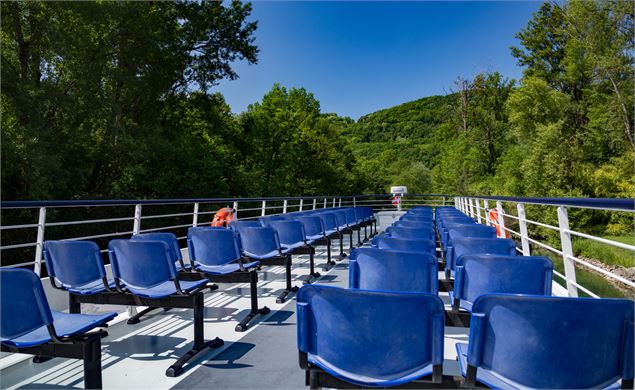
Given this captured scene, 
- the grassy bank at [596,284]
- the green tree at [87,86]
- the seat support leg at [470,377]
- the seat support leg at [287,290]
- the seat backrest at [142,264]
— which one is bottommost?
the grassy bank at [596,284]

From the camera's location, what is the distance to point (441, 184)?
45844 millimetres

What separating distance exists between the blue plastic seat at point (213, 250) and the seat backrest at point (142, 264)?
0.79 metres

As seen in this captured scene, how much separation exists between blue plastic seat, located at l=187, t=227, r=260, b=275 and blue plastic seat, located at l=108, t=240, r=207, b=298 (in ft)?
2.58

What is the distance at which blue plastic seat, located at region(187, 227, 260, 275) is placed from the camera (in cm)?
351

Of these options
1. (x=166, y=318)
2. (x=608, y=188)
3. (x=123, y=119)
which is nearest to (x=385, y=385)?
(x=166, y=318)

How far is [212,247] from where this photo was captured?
3.55 meters

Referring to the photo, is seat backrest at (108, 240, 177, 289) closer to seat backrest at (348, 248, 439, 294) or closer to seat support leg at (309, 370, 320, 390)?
seat backrest at (348, 248, 439, 294)

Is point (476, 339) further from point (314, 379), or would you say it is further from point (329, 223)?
point (329, 223)

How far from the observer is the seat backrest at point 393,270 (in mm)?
2066

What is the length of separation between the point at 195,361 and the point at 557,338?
6.62 feet

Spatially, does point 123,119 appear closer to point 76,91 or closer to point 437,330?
point 76,91

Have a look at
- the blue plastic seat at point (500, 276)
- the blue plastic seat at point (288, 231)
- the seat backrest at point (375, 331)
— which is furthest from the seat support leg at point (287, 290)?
the seat backrest at point (375, 331)

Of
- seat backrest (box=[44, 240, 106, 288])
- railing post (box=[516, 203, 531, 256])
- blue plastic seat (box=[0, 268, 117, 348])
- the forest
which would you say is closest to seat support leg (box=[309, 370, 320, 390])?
blue plastic seat (box=[0, 268, 117, 348])

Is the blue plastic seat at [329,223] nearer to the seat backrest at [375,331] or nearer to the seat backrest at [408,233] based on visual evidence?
the seat backrest at [408,233]
